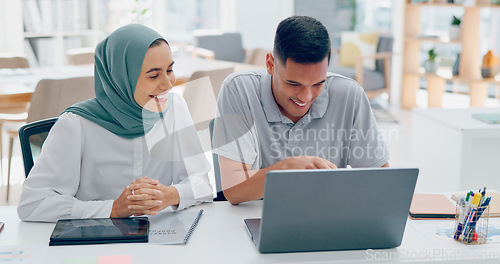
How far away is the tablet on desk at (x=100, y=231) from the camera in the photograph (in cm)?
132

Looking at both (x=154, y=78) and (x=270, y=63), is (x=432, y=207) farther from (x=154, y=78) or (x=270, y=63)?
(x=154, y=78)

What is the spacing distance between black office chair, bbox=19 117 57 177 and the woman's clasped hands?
1.39ft

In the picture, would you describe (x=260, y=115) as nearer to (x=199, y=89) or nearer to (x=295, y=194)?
(x=295, y=194)

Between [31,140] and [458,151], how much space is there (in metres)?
1.79

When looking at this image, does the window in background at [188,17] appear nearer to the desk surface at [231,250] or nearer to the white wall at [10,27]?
the white wall at [10,27]

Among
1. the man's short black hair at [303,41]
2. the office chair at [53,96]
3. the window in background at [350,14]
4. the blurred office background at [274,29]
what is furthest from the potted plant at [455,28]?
the man's short black hair at [303,41]

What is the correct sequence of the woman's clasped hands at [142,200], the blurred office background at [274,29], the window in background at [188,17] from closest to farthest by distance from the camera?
1. the woman's clasped hands at [142,200]
2. the blurred office background at [274,29]
3. the window in background at [188,17]

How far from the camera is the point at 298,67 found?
60.8 inches

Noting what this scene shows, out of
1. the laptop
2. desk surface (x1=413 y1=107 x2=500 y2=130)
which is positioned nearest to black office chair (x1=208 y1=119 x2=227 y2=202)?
the laptop

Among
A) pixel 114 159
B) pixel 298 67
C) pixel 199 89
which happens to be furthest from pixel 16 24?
pixel 298 67

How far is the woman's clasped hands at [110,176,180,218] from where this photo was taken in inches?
57.5

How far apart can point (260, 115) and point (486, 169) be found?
136cm

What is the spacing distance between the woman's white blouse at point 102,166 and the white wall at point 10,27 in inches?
153

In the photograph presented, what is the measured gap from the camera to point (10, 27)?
512cm
